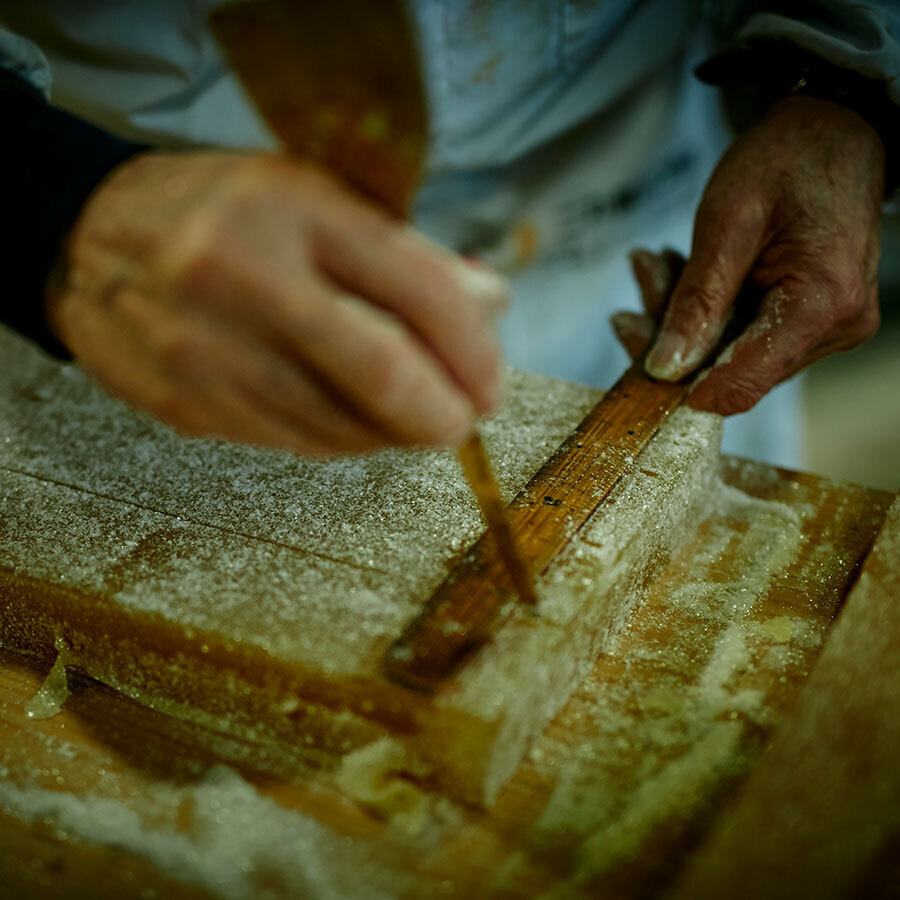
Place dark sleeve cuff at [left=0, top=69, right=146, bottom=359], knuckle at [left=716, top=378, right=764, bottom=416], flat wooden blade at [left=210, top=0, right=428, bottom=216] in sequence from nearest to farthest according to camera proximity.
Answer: flat wooden blade at [left=210, top=0, right=428, bottom=216] < dark sleeve cuff at [left=0, top=69, right=146, bottom=359] < knuckle at [left=716, top=378, right=764, bottom=416]

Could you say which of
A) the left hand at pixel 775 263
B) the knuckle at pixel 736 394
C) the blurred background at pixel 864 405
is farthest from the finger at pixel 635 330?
the blurred background at pixel 864 405

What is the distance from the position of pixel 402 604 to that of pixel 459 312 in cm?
39

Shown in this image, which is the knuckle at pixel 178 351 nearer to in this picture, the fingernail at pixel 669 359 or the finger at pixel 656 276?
the fingernail at pixel 669 359

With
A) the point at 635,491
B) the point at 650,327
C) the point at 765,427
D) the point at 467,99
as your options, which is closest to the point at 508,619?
the point at 635,491

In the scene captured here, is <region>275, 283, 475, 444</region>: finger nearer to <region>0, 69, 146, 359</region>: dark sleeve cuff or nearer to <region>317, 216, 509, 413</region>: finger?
<region>317, 216, 509, 413</region>: finger

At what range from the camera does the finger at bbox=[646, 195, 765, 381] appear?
134 centimetres

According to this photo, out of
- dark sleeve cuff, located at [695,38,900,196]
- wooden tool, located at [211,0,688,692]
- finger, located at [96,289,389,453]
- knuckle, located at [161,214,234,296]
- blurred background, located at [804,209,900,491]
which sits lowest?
blurred background, located at [804,209,900,491]

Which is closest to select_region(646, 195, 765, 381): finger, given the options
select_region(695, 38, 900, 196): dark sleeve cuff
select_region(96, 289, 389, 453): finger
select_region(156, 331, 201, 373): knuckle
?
select_region(695, 38, 900, 196): dark sleeve cuff

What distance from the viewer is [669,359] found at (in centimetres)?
133

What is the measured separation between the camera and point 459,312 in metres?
0.72

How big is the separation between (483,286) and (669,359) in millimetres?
689

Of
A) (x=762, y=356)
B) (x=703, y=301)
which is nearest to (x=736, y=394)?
(x=762, y=356)

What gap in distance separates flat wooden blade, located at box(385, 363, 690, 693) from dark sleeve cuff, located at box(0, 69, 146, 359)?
22.5 inches

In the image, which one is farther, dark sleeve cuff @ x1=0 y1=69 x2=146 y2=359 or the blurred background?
the blurred background
